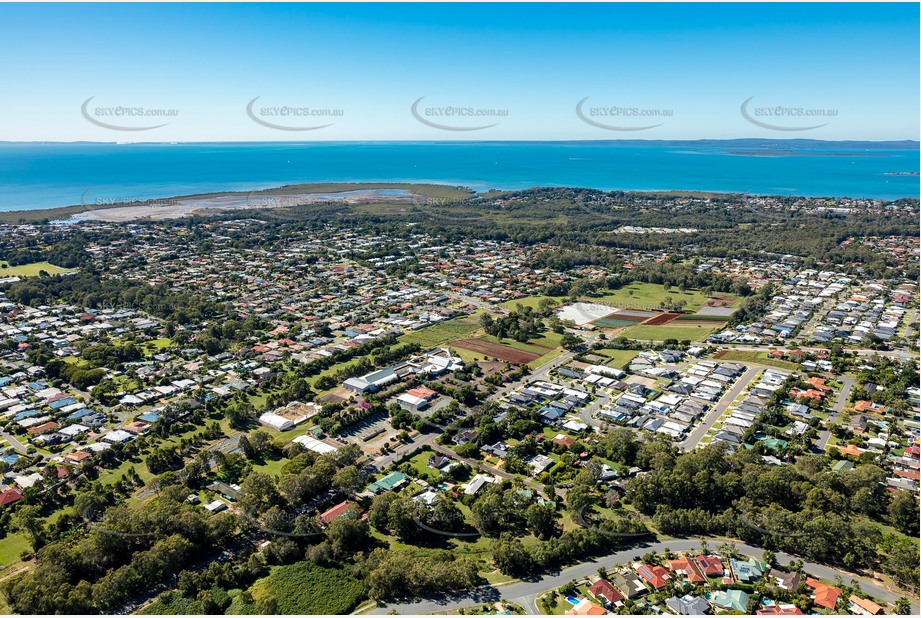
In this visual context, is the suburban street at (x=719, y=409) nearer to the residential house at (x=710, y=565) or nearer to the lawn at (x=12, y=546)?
the residential house at (x=710, y=565)

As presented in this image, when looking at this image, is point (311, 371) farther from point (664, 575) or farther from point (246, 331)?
point (664, 575)

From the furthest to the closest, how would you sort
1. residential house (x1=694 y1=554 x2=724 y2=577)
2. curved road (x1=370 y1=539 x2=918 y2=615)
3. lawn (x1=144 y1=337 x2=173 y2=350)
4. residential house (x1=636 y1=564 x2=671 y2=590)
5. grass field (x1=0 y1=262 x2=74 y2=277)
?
grass field (x1=0 y1=262 x2=74 y2=277) → lawn (x1=144 y1=337 x2=173 y2=350) → residential house (x1=694 y1=554 x2=724 y2=577) → residential house (x1=636 y1=564 x2=671 y2=590) → curved road (x1=370 y1=539 x2=918 y2=615)

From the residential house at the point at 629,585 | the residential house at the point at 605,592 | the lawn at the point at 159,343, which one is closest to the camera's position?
the residential house at the point at 605,592

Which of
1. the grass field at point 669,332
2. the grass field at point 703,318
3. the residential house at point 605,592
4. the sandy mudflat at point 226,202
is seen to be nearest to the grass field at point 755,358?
the grass field at point 669,332

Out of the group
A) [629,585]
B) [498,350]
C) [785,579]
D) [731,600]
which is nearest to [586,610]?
[629,585]

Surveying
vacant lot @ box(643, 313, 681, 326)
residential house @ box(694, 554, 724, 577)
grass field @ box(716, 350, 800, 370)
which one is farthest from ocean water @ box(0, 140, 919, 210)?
residential house @ box(694, 554, 724, 577)

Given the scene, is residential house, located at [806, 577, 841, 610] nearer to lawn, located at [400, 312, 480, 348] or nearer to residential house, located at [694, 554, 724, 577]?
residential house, located at [694, 554, 724, 577]
